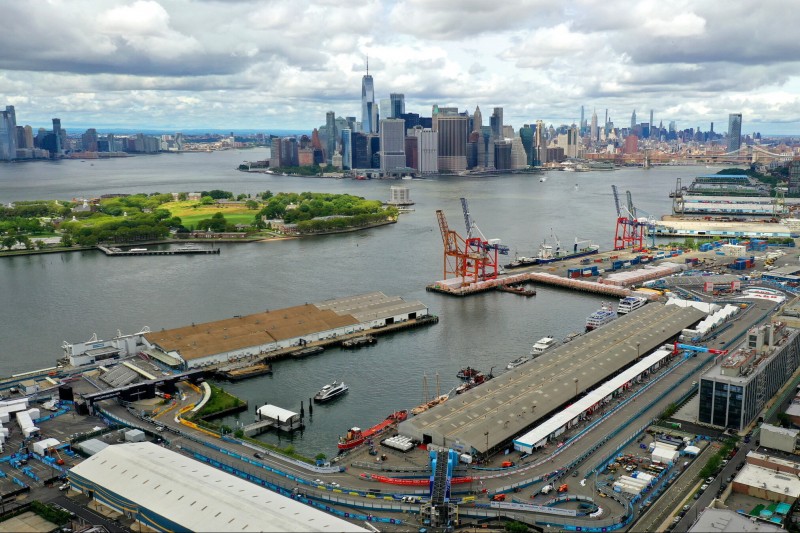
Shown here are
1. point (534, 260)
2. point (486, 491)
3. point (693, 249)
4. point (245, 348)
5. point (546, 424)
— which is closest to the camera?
point (486, 491)

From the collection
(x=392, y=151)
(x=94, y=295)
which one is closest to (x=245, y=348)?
(x=94, y=295)

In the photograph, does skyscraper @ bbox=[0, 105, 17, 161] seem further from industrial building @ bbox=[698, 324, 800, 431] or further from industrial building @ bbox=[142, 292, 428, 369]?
industrial building @ bbox=[698, 324, 800, 431]

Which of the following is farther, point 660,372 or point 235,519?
point 660,372

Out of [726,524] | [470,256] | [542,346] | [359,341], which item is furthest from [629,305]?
[726,524]

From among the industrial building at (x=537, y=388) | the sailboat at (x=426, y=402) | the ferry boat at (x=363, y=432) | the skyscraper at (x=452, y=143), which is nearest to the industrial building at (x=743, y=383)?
the industrial building at (x=537, y=388)

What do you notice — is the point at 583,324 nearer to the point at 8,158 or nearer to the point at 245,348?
the point at 245,348

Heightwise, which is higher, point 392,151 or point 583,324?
point 392,151

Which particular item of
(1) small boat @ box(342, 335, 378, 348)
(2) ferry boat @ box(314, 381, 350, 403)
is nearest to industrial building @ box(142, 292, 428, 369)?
(1) small boat @ box(342, 335, 378, 348)

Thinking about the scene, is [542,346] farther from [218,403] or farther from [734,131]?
[734,131]
